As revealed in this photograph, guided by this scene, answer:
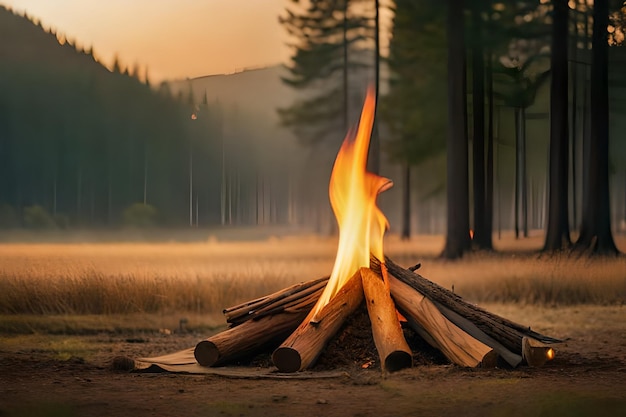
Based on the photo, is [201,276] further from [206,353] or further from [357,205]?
[206,353]

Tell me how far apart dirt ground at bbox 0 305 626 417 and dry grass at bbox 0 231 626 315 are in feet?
9.20

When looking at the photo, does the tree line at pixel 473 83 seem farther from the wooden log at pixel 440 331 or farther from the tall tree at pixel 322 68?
the wooden log at pixel 440 331

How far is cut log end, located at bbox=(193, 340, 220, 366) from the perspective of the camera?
27.7 ft

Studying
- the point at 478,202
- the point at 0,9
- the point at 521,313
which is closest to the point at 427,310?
the point at 521,313

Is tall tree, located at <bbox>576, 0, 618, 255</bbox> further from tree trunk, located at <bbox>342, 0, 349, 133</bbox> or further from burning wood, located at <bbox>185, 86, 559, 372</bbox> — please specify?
burning wood, located at <bbox>185, 86, 559, 372</bbox>

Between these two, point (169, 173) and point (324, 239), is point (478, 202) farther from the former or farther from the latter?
point (169, 173)

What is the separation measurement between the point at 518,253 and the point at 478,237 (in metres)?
1.58

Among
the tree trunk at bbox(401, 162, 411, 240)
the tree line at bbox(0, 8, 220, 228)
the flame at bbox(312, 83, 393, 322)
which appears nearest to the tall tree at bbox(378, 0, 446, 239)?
the tree trunk at bbox(401, 162, 411, 240)

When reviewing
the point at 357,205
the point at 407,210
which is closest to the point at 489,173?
the point at 407,210

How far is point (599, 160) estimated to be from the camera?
19766 mm

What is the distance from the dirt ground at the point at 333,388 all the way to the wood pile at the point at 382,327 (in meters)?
0.17

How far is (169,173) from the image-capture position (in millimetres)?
23203

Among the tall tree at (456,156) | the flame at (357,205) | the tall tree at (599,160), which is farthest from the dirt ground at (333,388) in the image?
the tall tree at (599,160)

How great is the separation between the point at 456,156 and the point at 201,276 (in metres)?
7.82
